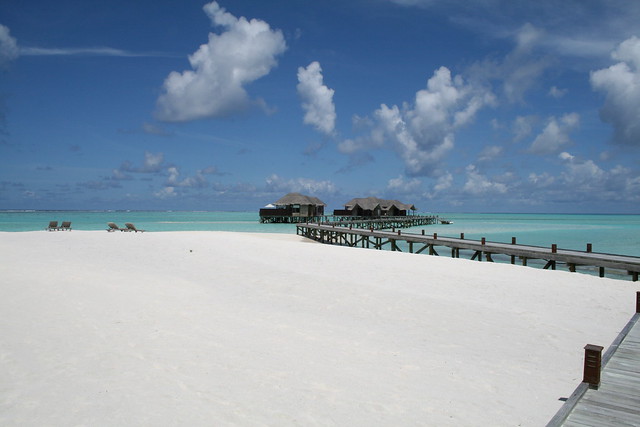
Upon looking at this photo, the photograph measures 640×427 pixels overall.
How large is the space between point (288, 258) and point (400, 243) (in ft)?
93.6

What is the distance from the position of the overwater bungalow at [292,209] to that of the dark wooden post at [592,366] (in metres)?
65.6

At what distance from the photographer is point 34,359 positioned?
582 centimetres

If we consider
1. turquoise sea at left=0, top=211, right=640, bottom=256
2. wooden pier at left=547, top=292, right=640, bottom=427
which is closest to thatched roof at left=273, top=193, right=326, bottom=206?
turquoise sea at left=0, top=211, right=640, bottom=256

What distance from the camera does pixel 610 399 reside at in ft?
15.9

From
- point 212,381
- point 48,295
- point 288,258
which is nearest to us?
point 212,381

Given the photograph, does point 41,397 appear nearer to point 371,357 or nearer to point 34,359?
point 34,359

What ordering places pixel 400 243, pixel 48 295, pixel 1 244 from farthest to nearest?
pixel 400 243 → pixel 1 244 → pixel 48 295

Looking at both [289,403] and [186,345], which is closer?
[289,403]

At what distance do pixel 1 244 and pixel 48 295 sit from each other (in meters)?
12.5

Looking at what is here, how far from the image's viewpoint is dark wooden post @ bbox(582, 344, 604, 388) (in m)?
4.98

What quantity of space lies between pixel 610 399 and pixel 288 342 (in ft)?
15.2

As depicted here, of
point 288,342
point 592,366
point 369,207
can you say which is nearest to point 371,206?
point 369,207

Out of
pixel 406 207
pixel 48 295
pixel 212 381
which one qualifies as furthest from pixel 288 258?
pixel 406 207

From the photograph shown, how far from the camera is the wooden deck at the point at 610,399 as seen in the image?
431cm
